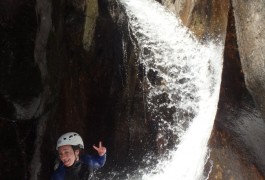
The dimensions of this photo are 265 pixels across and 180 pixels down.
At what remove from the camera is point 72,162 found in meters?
4.79

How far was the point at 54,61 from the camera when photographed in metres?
5.90

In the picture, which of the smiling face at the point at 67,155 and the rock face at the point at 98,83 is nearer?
the smiling face at the point at 67,155

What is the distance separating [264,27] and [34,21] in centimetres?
358

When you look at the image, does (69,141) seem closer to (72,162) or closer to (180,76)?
(72,162)

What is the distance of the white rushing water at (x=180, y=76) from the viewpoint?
5.85 metres

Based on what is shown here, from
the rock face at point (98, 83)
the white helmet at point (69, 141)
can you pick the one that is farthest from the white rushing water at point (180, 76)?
the white helmet at point (69, 141)

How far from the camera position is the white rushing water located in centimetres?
585

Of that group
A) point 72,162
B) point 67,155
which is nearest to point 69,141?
point 67,155

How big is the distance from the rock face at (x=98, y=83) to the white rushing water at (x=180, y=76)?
0.20 meters

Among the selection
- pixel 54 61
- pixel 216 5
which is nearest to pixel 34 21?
pixel 54 61

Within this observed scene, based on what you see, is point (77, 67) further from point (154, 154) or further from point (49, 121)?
point (154, 154)

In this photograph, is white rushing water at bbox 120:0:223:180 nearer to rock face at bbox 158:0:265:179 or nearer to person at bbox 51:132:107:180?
rock face at bbox 158:0:265:179

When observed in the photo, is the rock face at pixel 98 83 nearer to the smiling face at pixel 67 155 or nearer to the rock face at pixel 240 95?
the rock face at pixel 240 95

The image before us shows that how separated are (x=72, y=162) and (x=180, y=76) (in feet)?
8.80
